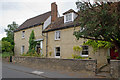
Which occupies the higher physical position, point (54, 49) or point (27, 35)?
point (27, 35)

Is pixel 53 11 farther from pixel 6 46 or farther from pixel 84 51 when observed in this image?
pixel 6 46

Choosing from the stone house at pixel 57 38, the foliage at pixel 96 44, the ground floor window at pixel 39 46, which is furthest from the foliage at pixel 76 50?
the ground floor window at pixel 39 46

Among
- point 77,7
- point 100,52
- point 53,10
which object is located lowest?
point 100,52

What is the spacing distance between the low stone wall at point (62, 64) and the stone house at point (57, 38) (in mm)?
4067

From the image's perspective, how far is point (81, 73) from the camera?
1063 cm

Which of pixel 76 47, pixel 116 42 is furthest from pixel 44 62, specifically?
pixel 116 42

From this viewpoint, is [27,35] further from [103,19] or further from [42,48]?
[103,19]

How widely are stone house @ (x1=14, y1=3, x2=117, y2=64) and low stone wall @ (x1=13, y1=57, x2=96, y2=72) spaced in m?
4.07

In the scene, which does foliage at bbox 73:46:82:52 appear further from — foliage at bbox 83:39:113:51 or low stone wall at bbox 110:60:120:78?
low stone wall at bbox 110:60:120:78

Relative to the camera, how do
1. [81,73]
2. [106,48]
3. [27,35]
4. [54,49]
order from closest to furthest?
[81,73] < [106,48] < [54,49] < [27,35]

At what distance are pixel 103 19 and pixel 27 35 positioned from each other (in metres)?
18.3

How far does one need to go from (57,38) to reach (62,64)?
7.23m

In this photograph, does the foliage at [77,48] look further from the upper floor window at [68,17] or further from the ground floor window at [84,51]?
the upper floor window at [68,17]

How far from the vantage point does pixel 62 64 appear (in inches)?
476
